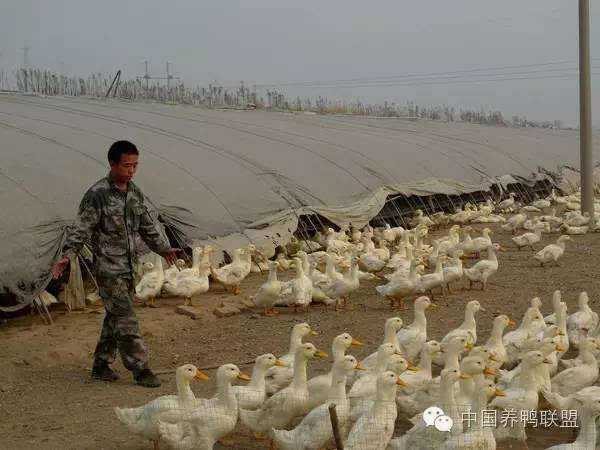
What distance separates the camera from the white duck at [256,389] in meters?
5.76

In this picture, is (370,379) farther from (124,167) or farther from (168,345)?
(168,345)

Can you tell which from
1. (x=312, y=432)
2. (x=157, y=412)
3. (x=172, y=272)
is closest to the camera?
(x=312, y=432)

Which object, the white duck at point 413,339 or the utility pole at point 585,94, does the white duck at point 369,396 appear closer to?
the white duck at point 413,339

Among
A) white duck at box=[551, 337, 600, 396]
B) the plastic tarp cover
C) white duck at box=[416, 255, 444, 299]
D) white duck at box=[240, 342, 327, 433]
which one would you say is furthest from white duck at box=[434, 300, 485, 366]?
the plastic tarp cover

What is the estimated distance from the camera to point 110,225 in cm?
675

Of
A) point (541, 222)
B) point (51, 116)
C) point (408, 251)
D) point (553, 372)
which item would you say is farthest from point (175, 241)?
point (541, 222)

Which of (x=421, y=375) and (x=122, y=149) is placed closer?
(x=421, y=375)

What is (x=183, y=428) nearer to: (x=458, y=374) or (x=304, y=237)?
(x=458, y=374)

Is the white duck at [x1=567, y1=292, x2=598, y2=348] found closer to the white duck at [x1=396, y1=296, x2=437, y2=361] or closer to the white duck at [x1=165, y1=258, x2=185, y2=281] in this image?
the white duck at [x1=396, y1=296, x2=437, y2=361]

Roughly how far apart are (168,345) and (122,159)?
2.73 m

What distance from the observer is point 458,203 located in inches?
844

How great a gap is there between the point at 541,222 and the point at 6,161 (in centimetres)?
1129

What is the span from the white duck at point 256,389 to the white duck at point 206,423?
33 centimetres

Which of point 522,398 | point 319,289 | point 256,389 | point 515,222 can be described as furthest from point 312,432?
point 515,222
